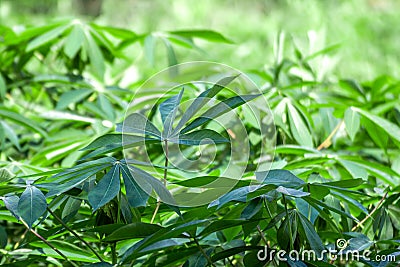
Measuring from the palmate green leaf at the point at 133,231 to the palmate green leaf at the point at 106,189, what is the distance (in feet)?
0.13

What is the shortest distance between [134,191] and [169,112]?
0.12 m

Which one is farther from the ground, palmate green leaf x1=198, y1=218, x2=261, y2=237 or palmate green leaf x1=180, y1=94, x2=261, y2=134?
palmate green leaf x1=180, y1=94, x2=261, y2=134

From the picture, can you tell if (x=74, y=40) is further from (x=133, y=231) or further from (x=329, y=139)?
(x=133, y=231)

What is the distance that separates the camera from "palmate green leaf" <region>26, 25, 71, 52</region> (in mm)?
1309

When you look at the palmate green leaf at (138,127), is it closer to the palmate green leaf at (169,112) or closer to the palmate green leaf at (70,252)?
the palmate green leaf at (169,112)

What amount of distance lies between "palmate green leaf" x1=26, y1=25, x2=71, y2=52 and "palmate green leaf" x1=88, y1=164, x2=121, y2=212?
71cm

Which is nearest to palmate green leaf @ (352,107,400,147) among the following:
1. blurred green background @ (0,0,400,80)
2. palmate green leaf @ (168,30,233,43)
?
palmate green leaf @ (168,30,233,43)

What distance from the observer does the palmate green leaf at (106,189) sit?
25.7 inches

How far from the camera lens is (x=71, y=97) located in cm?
128

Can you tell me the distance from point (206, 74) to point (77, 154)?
0.33 m

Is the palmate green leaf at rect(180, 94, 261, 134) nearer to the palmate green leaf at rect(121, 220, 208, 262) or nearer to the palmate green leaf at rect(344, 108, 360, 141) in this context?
the palmate green leaf at rect(121, 220, 208, 262)

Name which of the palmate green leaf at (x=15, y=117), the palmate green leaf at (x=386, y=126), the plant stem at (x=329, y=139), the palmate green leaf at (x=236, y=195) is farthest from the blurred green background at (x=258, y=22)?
the palmate green leaf at (x=236, y=195)

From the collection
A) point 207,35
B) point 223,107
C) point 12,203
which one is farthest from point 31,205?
point 207,35

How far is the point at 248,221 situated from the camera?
684mm
